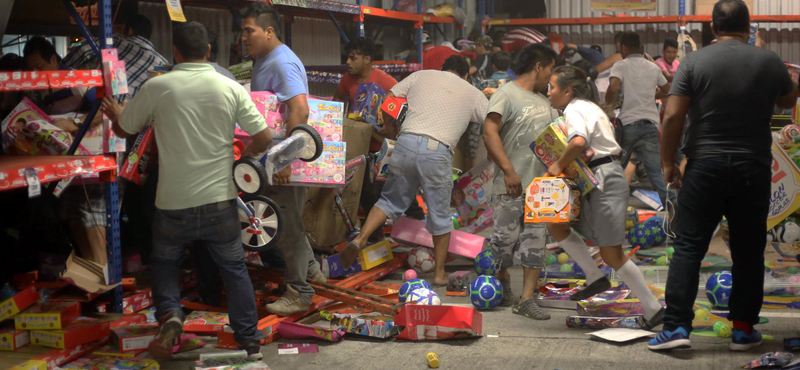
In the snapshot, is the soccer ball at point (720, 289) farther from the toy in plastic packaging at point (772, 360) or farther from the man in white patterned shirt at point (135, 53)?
the man in white patterned shirt at point (135, 53)

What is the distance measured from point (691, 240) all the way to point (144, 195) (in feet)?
12.8

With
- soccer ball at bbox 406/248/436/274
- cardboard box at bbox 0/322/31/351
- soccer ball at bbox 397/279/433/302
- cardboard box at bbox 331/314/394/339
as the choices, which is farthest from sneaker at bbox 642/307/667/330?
cardboard box at bbox 0/322/31/351

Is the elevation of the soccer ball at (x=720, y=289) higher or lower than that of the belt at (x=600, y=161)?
lower

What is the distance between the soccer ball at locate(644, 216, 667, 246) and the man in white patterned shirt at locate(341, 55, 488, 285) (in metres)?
2.23

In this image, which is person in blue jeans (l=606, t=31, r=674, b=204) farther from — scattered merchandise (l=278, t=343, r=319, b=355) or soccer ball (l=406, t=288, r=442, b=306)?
scattered merchandise (l=278, t=343, r=319, b=355)

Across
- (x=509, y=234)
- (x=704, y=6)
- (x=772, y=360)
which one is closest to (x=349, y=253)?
(x=509, y=234)

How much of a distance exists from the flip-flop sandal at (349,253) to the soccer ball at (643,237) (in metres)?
2.92

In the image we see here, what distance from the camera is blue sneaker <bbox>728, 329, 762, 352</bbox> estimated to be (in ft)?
14.4

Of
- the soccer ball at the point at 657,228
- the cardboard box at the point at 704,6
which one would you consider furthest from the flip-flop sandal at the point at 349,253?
the cardboard box at the point at 704,6

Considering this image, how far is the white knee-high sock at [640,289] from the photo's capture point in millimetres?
4766

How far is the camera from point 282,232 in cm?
490

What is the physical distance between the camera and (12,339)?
14.5ft

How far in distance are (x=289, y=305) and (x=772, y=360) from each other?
2.85 metres

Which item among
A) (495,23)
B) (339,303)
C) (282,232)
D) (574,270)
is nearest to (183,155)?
(282,232)
